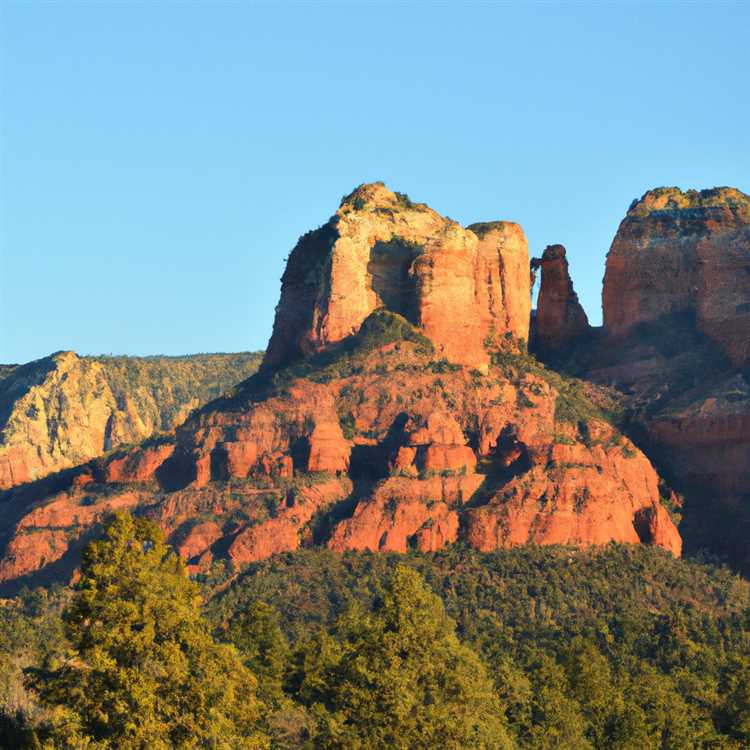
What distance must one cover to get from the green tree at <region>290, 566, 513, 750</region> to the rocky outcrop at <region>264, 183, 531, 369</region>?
6803cm

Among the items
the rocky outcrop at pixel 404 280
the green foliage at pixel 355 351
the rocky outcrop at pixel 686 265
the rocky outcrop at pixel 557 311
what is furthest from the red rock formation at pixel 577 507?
the rocky outcrop at pixel 557 311

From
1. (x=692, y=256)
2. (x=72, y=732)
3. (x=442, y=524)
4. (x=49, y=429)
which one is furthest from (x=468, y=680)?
(x=49, y=429)

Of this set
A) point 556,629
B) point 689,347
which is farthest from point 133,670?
point 689,347

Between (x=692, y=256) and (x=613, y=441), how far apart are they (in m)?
21.0

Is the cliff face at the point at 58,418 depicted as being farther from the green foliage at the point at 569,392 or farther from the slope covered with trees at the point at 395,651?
the slope covered with trees at the point at 395,651

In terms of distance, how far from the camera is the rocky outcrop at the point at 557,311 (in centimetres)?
15962

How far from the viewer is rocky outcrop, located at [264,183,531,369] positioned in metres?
145

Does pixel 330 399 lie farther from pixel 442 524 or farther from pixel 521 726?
pixel 521 726

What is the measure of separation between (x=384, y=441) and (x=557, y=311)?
28727mm

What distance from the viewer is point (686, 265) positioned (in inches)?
6078

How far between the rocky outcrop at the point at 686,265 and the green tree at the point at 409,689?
76.0 m

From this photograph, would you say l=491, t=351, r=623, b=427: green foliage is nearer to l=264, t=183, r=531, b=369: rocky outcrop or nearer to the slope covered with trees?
l=264, t=183, r=531, b=369: rocky outcrop

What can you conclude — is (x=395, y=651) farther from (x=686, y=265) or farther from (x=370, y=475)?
(x=686, y=265)

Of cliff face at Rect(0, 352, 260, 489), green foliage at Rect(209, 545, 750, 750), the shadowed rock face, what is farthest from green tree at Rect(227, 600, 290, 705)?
cliff face at Rect(0, 352, 260, 489)
